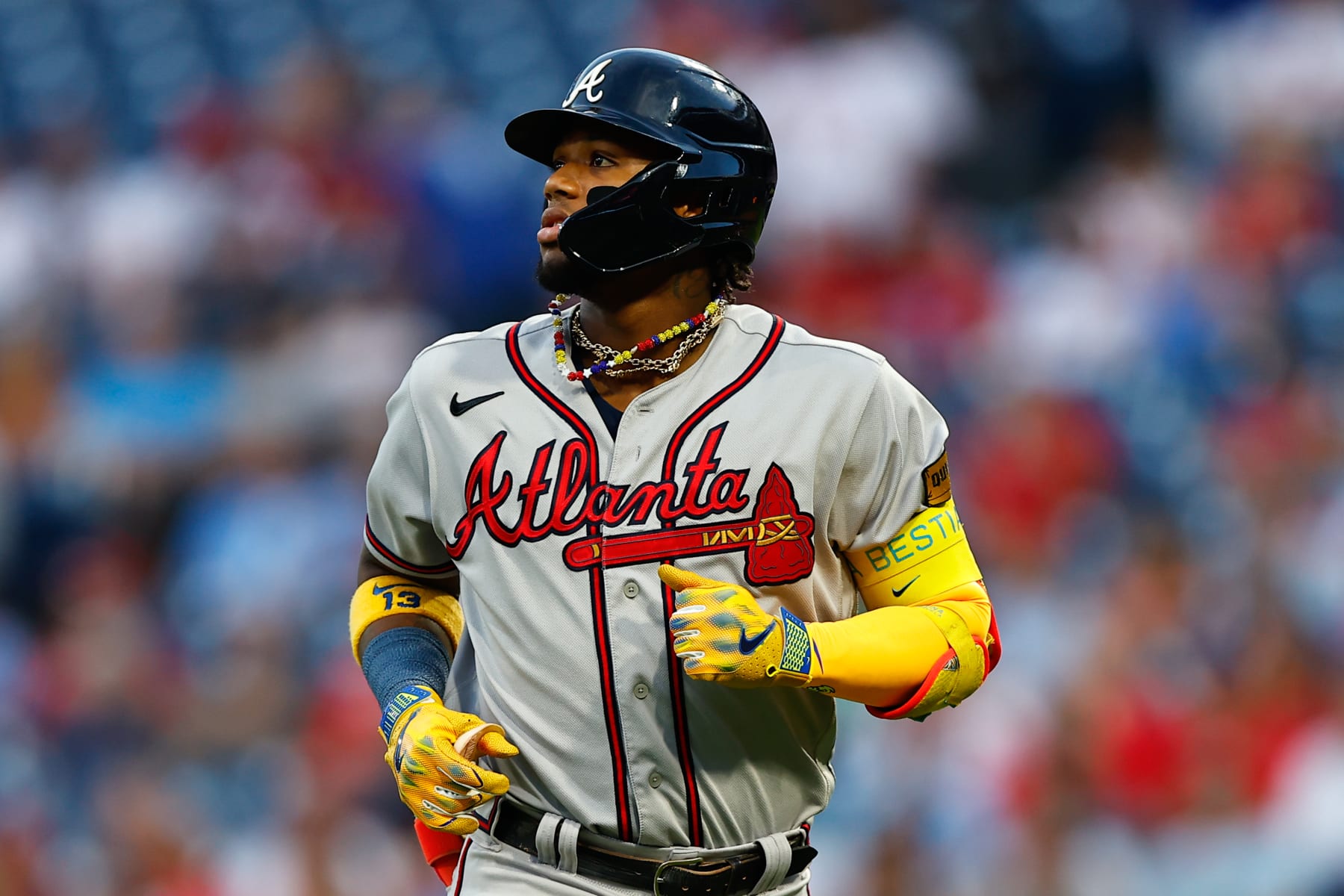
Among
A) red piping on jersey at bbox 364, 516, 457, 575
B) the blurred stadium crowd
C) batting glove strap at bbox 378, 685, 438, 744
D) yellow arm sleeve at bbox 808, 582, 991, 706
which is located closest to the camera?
yellow arm sleeve at bbox 808, 582, 991, 706

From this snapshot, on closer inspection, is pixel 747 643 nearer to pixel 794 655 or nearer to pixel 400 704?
pixel 794 655

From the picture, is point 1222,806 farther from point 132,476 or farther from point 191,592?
point 132,476

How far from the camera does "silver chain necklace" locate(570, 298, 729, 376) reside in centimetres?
337

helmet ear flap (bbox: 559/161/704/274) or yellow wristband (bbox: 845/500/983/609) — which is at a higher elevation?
helmet ear flap (bbox: 559/161/704/274)

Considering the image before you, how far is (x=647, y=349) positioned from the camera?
11.1 feet

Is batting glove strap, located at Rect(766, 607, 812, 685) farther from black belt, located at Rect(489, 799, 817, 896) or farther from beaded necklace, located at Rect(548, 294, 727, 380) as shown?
beaded necklace, located at Rect(548, 294, 727, 380)

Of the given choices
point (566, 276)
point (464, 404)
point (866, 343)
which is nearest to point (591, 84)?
point (566, 276)

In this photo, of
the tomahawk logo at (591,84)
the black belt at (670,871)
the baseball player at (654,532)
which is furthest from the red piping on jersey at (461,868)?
the tomahawk logo at (591,84)

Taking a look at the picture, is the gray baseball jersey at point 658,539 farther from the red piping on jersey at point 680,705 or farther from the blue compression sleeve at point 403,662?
the blue compression sleeve at point 403,662

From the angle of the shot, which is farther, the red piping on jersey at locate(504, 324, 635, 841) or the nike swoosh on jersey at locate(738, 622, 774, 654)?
the red piping on jersey at locate(504, 324, 635, 841)

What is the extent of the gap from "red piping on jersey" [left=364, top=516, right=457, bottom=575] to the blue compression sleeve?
11 centimetres

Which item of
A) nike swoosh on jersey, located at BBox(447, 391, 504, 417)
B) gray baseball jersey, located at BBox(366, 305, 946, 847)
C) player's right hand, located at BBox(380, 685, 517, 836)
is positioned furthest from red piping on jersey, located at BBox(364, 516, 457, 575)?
player's right hand, located at BBox(380, 685, 517, 836)

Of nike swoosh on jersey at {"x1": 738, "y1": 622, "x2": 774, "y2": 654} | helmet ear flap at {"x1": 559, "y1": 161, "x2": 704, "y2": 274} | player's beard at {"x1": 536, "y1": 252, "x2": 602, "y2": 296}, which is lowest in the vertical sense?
nike swoosh on jersey at {"x1": 738, "y1": 622, "x2": 774, "y2": 654}

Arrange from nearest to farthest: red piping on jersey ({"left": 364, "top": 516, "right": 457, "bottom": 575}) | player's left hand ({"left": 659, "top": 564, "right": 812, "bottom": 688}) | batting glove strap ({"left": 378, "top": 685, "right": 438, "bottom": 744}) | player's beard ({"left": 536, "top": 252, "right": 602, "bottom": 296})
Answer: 1. player's left hand ({"left": 659, "top": 564, "right": 812, "bottom": 688})
2. batting glove strap ({"left": 378, "top": 685, "right": 438, "bottom": 744})
3. player's beard ({"left": 536, "top": 252, "right": 602, "bottom": 296})
4. red piping on jersey ({"left": 364, "top": 516, "right": 457, "bottom": 575})
